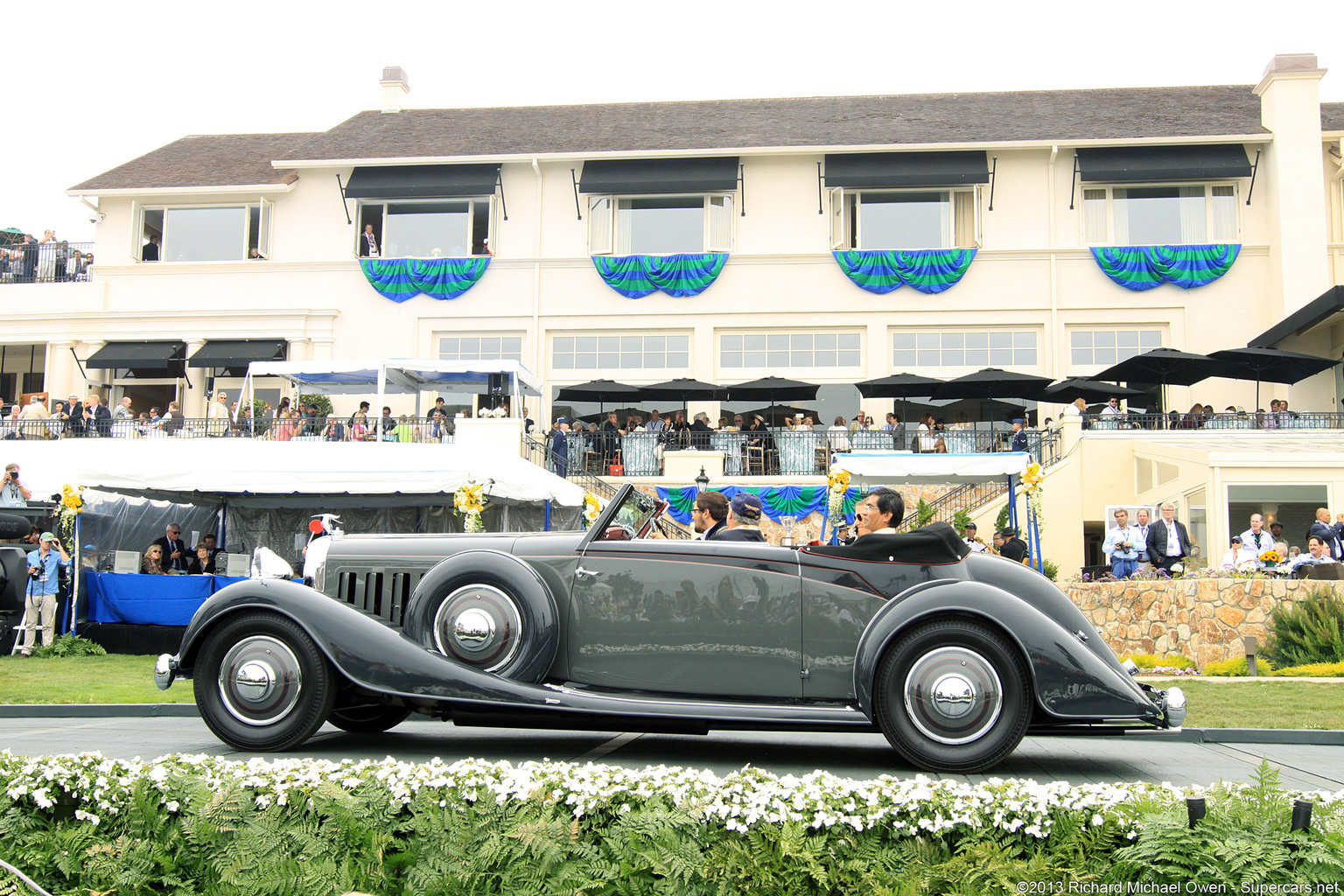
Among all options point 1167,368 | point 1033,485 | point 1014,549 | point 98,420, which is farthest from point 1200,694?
point 98,420

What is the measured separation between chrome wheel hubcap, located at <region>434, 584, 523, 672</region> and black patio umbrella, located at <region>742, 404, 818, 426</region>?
2337 cm

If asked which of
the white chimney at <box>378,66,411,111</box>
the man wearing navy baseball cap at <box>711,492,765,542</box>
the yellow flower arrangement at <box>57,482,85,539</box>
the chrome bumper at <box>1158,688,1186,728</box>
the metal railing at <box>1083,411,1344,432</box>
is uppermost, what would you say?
the white chimney at <box>378,66,411,111</box>

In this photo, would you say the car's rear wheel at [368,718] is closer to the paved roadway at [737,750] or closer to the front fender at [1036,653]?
Answer: the paved roadway at [737,750]

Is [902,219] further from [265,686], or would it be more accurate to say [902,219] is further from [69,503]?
[265,686]

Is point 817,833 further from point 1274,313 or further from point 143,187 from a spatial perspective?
point 143,187

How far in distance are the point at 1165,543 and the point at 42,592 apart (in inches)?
608

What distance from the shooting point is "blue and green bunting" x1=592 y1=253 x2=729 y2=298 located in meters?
30.0

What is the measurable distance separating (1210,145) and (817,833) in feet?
98.6

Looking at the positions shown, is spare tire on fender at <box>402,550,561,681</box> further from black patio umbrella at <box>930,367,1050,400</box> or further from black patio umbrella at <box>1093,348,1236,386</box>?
black patio umbrella at <box>1093,348,1236,386</box>

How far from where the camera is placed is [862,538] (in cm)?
603

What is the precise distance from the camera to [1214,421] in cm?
2366

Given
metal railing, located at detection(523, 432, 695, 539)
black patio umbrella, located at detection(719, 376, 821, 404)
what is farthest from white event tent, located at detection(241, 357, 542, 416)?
black patio umbrella, located at detection(719, 376, 821, 404)

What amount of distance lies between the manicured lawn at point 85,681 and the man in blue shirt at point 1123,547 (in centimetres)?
1229

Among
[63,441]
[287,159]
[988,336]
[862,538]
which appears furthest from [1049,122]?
[862,538]
